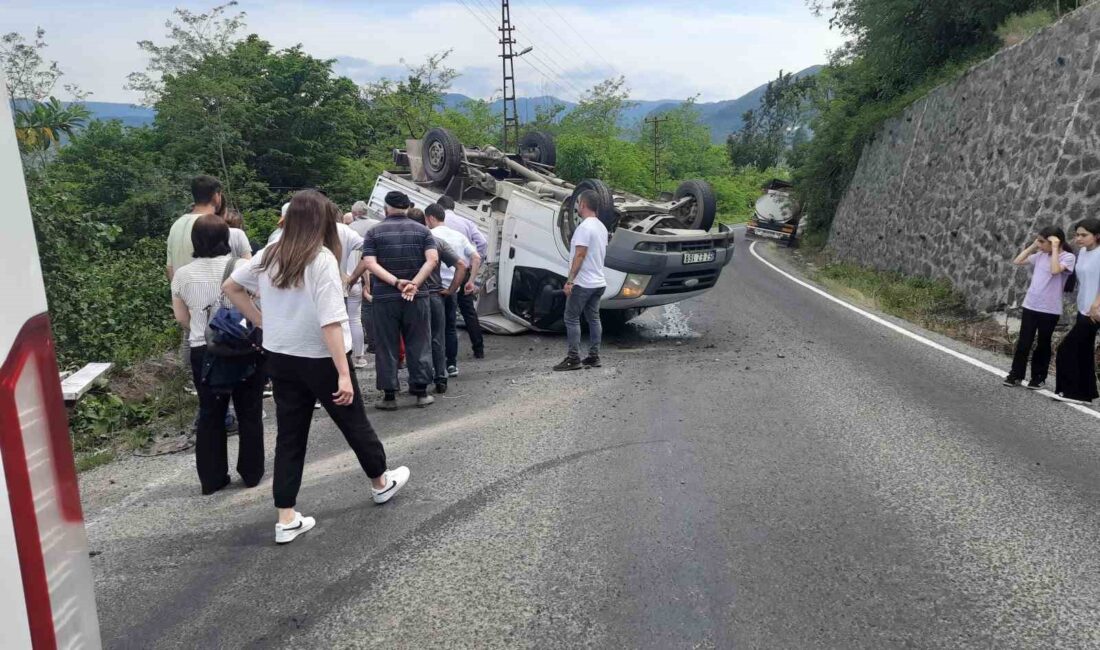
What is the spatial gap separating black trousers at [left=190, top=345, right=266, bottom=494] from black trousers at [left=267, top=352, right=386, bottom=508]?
86 cm

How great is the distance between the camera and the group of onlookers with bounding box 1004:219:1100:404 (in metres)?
6.39

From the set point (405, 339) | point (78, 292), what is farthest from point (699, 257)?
point (78, 292)

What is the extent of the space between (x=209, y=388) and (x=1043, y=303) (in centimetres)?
704

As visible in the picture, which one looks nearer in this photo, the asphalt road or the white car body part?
the white car body part

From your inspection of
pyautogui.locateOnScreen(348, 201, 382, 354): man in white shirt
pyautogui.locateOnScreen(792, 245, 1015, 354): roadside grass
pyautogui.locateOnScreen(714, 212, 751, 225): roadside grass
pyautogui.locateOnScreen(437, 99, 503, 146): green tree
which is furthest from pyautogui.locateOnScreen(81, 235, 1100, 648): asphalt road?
pyautogui.locateOnScreen(714, 212, 751, 225): roadside grass

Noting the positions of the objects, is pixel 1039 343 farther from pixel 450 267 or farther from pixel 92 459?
pixel 92 459

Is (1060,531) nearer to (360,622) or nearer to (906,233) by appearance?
(360,622)

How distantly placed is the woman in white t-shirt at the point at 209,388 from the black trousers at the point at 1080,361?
21.6ft

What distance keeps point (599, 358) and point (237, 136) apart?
71.2 feet

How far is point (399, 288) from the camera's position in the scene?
6086mm

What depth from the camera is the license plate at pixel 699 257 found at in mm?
8656

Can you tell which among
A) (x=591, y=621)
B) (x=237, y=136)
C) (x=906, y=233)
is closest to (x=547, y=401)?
(x=591, y=621)

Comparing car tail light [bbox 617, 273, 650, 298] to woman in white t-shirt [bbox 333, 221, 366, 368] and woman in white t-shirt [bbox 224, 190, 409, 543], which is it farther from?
woman in white t-shirt [bbox 224, 190, 409, 543]

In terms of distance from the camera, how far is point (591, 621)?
305cm
